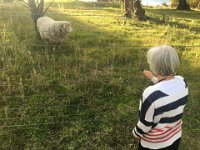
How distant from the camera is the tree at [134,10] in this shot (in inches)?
589

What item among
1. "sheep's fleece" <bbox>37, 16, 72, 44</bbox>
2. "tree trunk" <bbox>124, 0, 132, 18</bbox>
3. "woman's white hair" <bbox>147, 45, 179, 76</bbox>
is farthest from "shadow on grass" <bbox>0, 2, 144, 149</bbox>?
"tree trunk" <bbox>124, 0, 132, 18</bbox>

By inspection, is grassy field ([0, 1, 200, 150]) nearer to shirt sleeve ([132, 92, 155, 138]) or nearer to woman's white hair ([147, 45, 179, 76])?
shirt sleeve ([132, 92, 155, 138])

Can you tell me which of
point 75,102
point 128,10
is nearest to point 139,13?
point 128,10

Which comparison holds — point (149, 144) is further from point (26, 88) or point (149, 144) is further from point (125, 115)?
point (26, 88)

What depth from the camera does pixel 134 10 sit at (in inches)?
601

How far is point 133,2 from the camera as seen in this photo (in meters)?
15.4

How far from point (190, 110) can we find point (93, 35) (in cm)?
517

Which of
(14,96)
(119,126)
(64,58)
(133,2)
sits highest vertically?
(133,2)

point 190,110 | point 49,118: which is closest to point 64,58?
point 49,118

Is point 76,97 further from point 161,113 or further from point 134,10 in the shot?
point 134,10

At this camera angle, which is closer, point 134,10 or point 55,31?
point 55,31

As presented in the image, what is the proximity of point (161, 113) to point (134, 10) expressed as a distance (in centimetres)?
1319

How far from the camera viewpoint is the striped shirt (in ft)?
8.39

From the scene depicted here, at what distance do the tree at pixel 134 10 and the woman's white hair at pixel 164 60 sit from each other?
41.6ft
